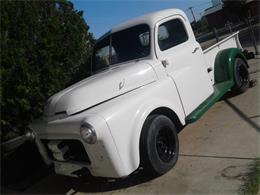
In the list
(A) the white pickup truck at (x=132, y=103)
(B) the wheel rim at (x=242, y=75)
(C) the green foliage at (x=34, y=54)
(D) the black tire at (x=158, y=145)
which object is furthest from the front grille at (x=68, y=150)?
(B) the wheel rim at (x=242, y=75)

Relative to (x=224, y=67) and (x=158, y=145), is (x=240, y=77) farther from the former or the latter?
(x=158, y=145)

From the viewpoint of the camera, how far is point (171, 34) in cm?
569

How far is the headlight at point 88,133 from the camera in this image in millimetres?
3736

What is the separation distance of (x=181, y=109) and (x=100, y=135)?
64.2 inches

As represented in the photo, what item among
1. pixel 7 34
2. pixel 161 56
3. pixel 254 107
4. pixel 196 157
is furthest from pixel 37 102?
pixel 254 107

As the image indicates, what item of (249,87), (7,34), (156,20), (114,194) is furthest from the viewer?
(249,87)

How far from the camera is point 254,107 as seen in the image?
616 centimetres

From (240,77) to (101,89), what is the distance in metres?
3.72

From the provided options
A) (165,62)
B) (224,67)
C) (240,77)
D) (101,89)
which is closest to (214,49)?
(224,67)

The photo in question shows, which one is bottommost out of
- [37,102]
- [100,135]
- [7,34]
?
[100,135]

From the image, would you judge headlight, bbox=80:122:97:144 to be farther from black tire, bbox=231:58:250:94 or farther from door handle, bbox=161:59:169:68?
black tire, bbox=231:58:250:94

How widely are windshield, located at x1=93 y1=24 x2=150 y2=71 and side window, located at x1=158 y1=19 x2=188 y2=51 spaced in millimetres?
232

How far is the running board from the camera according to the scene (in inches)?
198

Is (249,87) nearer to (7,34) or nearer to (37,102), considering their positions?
(37,102)
